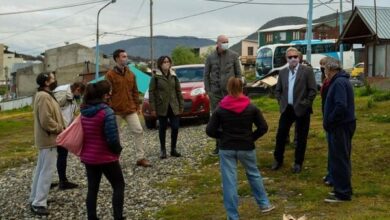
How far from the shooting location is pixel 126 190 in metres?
8.45

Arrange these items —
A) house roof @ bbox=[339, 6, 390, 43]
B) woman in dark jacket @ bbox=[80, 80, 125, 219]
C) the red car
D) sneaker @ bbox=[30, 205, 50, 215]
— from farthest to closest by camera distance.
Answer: house roof @ bbox=[339, 6, 390, 43], the red car, sneaker @ bbox=[30, 205, 50, 215], woman in dark jacket @ bbox=[80, 80, 125, 219]

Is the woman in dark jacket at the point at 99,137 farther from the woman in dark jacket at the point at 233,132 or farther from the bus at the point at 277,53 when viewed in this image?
the bus at the point at 277,53

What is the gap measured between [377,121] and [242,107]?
30.2 feet

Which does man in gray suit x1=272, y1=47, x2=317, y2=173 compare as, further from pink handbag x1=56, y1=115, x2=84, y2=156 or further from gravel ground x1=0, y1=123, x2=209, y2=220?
pink handbag x1=56, y1=115, x2=84, y2=156

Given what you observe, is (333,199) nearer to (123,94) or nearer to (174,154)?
(123,94)

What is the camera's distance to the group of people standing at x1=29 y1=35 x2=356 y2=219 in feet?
20.7

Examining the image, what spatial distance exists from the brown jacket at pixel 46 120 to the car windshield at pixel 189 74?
1005cm

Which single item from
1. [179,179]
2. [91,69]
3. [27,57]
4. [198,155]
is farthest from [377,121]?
[27,57]

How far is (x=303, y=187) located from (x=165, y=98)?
354 cm

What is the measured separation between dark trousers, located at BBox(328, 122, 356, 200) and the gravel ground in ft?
7.16

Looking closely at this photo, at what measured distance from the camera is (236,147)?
20.7ft

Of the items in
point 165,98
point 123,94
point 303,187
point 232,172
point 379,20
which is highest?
point 379,20

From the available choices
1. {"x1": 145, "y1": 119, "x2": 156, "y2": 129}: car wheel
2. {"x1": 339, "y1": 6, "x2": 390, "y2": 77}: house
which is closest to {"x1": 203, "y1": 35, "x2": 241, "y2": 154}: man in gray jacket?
{"x1": 145, "y1": 119, "x2": 156, "y2": 129}: car wheel

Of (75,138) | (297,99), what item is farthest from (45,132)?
(297,99)
